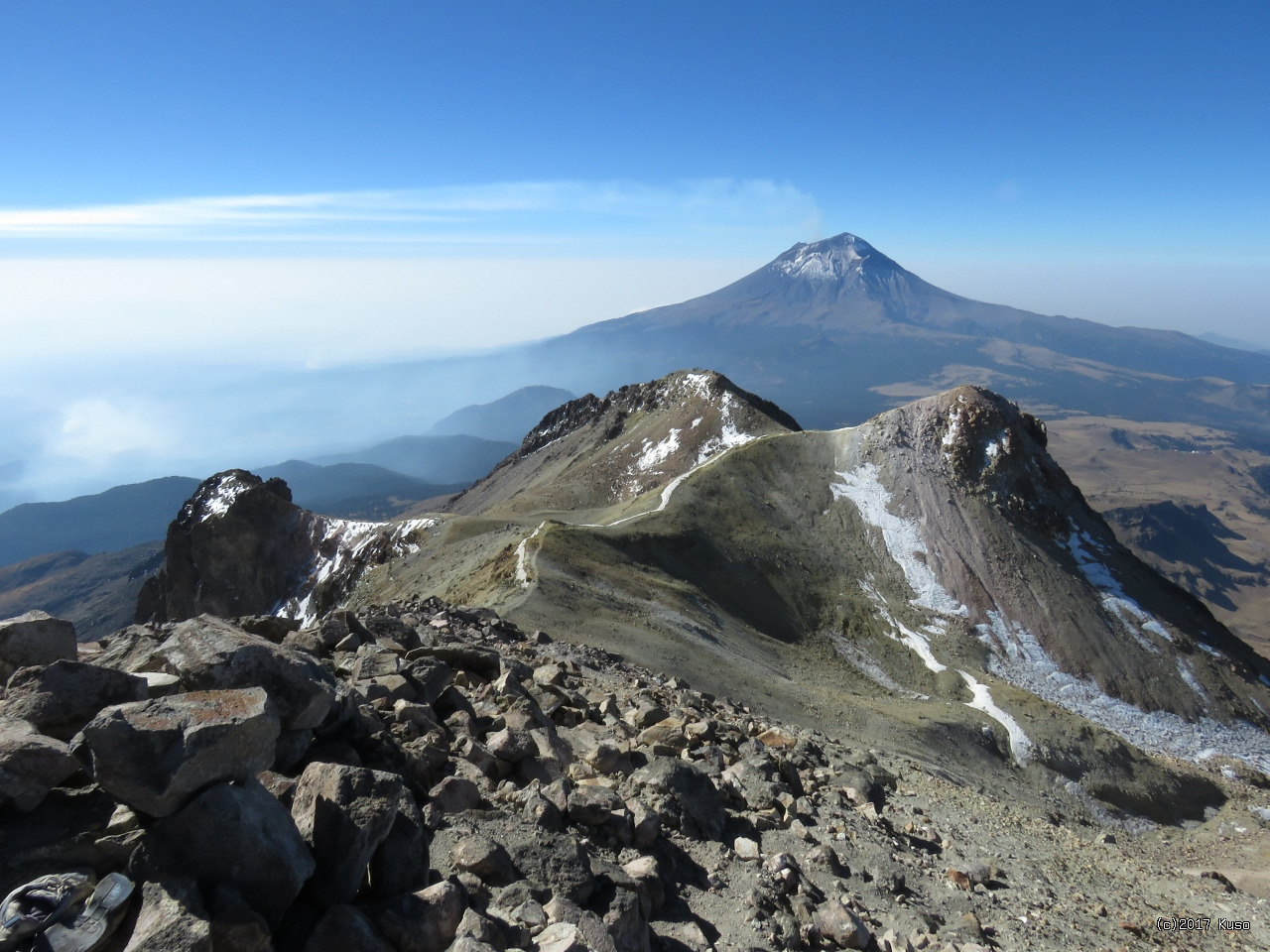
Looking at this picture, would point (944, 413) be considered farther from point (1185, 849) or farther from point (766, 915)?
point (766, 915)

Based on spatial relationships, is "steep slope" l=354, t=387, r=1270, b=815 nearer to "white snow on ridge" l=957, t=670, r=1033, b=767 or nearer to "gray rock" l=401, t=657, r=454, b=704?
"white snow on ridge" l=957, t=670, r=1033, b=767

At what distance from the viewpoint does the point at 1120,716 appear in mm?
47188

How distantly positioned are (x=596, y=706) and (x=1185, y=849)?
96.1ft

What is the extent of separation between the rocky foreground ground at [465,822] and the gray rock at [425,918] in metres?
0.02

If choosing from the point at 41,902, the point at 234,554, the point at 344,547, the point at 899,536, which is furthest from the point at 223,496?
the point at 41,902

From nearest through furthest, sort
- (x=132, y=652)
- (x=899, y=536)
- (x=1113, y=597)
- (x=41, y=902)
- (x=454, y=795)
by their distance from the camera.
Result: 1. (x=41, y=902)
2. (x=454, y=795)
3. (x=132, y=652)
4. (x=1113, y=597)
5. (x=899, y=536)

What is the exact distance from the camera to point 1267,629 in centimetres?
18662

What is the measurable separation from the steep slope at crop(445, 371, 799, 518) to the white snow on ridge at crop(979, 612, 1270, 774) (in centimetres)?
3320

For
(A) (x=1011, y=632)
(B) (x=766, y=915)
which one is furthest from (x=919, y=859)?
(A) (x=1011, y=632)

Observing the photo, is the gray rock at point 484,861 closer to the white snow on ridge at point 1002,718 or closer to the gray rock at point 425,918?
the gray rock at point 425,918

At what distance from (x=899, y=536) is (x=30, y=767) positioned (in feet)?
203

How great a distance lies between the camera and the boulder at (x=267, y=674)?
887 cm

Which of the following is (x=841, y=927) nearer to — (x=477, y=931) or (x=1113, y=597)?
(x=477, y=931)

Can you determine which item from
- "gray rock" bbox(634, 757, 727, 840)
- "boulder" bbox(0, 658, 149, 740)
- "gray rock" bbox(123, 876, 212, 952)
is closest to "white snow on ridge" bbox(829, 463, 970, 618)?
"gray rock" bbox(634, 757, 727, 840)
